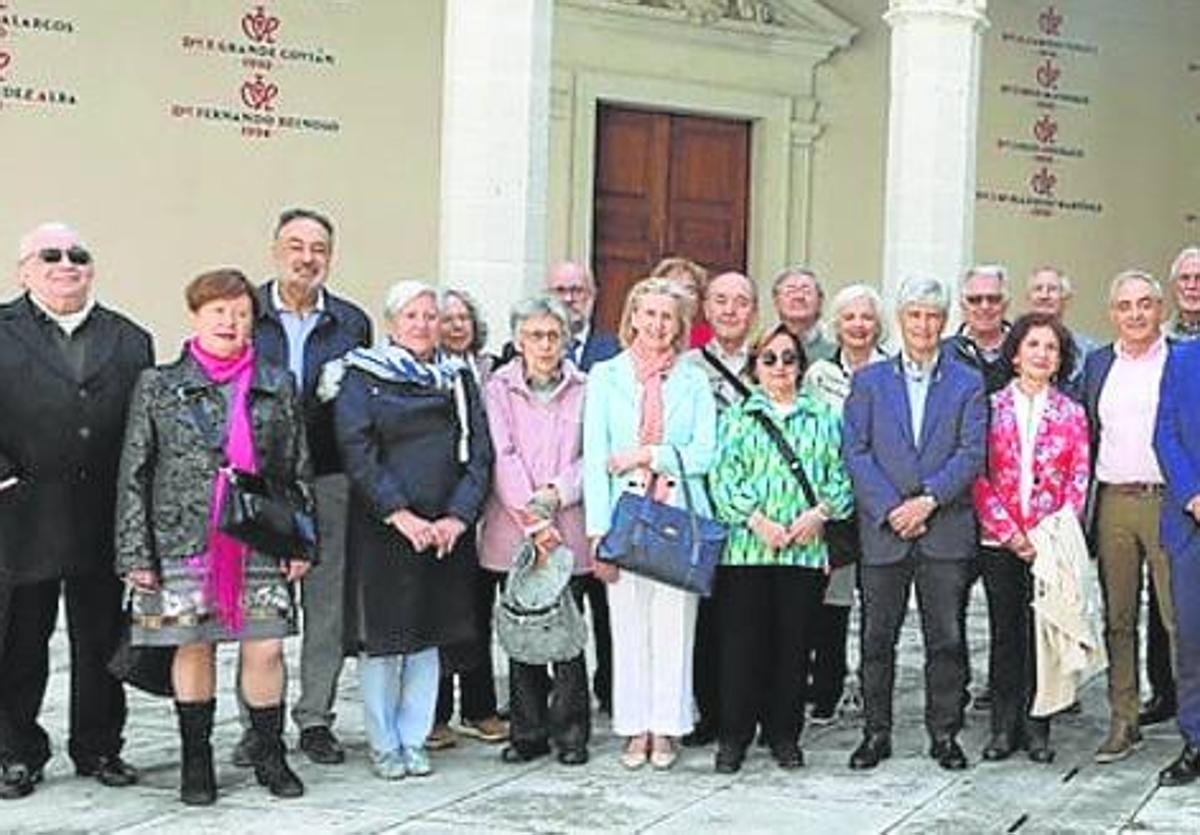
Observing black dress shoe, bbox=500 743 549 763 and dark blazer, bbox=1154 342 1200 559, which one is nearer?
dark blazer, bbox=1154 342 1200 559

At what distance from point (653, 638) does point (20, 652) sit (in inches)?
78.0

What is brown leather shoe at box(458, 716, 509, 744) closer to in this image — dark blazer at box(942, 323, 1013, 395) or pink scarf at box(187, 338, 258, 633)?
pink scarf at box(187, 338, 258, 633)

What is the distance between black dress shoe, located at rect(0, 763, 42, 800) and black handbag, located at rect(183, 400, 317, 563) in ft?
3.26

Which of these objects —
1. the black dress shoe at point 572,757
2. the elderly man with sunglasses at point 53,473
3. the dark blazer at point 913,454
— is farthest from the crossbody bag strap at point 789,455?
the elderly man with sunglasses at point 53,473

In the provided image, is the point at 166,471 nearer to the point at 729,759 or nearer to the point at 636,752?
the point at 636,752

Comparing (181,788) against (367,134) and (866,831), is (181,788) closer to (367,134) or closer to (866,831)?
(866,831)

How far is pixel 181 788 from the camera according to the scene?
569 centimetres

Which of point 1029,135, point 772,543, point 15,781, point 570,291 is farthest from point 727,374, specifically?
point 1029,135

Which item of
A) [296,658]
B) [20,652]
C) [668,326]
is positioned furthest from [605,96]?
[20,652]

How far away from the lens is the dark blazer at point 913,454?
620 cm

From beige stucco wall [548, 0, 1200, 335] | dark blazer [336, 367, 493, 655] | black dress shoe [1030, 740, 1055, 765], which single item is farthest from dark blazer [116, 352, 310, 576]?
beige stucco wall [548, 0, 1200, 335]

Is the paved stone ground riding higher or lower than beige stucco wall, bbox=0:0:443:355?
lower

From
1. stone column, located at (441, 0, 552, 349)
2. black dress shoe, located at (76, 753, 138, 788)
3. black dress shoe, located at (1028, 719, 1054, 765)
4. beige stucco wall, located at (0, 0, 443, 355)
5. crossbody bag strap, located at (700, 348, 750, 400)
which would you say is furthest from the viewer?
beige stucco wall, located at (0, 0, 443, 355)

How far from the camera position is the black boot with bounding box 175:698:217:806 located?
5.59 meters
